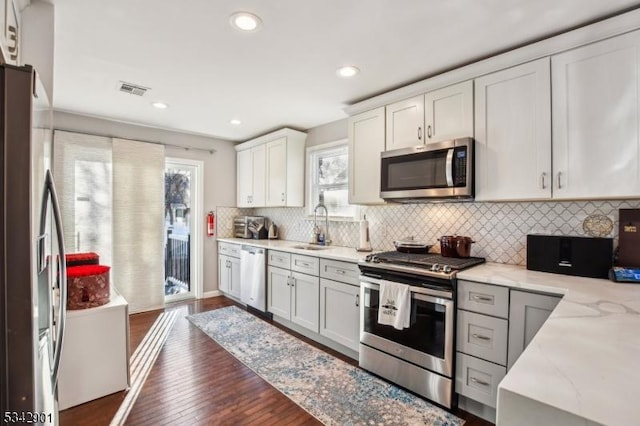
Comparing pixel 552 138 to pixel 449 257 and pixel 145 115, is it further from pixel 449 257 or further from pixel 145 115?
pixel 145 115

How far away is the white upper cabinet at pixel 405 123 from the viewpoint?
258cm

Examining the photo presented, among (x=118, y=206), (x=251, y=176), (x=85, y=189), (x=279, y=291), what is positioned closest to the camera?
(x=279, y=291)

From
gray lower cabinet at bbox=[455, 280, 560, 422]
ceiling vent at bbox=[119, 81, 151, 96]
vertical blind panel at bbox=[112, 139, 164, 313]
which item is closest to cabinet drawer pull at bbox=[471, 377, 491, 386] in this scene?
gray lower cabinet at bbox=[455, 280, 560, 422]

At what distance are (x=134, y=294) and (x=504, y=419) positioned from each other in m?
4.39

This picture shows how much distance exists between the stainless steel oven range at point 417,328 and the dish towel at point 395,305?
0.04 m

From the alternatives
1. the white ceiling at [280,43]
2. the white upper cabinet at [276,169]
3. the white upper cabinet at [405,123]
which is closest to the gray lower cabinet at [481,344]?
the white upper cabinet at [405,123]

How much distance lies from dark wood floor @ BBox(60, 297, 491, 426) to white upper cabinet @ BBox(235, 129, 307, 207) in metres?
1.99

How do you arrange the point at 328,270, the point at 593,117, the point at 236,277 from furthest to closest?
the point at 236,277 → the point at 328,270 → the point at 593,117

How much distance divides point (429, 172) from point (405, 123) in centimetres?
52

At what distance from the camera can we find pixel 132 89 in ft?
9.47

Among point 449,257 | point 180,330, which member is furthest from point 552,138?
point 180,330

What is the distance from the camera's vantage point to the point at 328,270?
294 centimetres

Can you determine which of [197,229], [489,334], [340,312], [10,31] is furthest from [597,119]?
[197,229]

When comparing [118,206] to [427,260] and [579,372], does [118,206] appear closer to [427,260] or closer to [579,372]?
[427,260]
